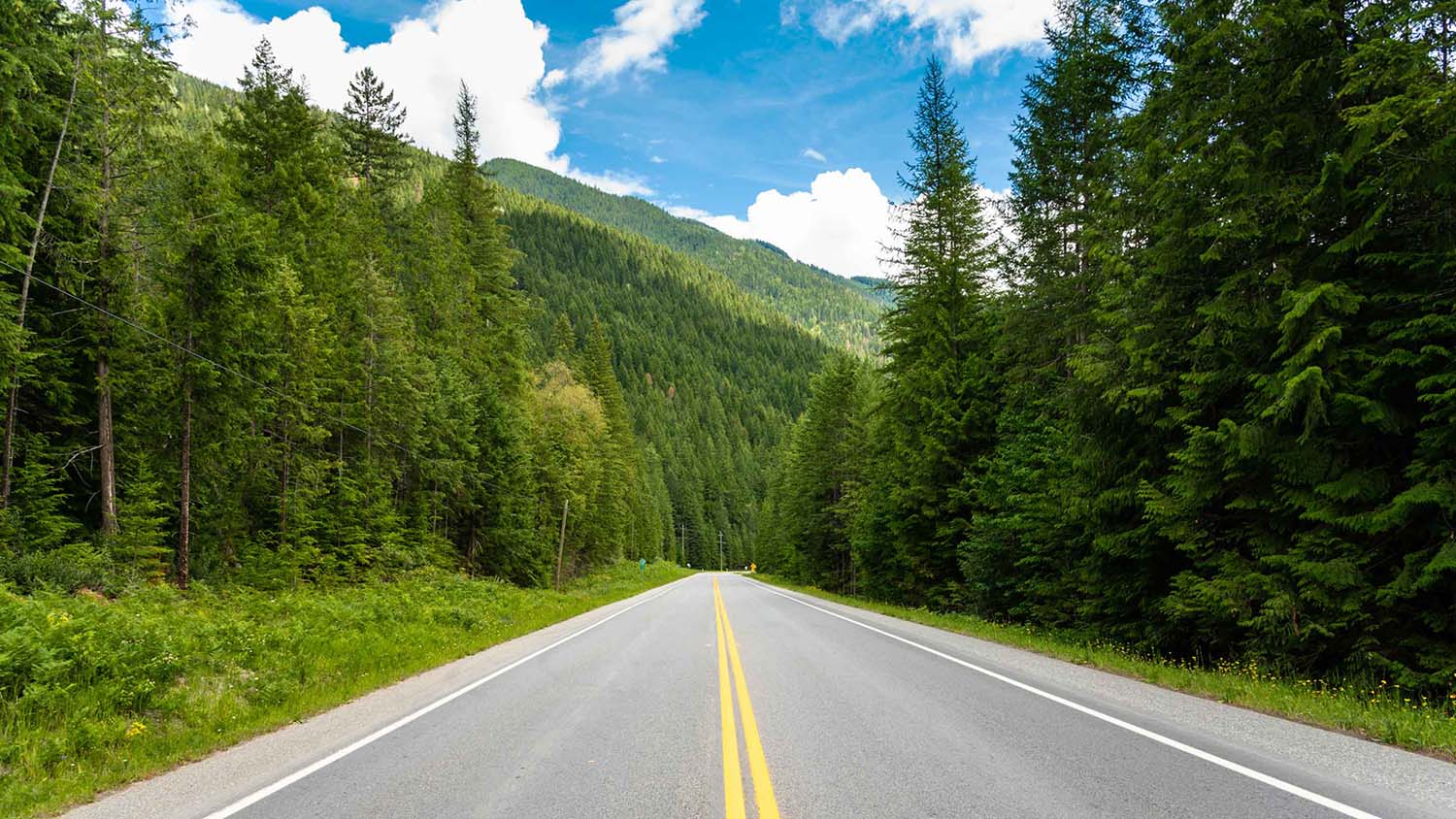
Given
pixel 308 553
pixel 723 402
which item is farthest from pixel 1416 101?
pixel 723 402

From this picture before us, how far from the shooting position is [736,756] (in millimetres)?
5496

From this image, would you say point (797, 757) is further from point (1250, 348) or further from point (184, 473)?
point (184, 473)

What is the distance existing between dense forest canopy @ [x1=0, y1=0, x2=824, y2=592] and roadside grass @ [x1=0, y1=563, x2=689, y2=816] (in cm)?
389

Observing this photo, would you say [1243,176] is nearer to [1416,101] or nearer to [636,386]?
[1416,101]

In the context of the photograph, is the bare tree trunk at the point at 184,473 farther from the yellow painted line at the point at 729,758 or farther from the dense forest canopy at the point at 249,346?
the yellow painted line at the point at 729,758

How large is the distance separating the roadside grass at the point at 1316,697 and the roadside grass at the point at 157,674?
10.7m

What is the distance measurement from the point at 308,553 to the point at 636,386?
114 meters

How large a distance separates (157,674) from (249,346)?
12864 millimetres

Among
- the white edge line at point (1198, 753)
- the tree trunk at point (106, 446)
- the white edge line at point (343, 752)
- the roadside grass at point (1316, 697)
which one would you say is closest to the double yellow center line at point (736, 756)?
the white edge line at point (343, 752)

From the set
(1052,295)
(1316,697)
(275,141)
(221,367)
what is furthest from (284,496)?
(1316,697)

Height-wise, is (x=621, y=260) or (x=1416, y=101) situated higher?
(x=621, y=260)

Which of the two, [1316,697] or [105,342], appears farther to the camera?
Result: [105,342]

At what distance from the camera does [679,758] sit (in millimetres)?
5496

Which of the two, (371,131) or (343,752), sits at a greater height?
(371,131)
